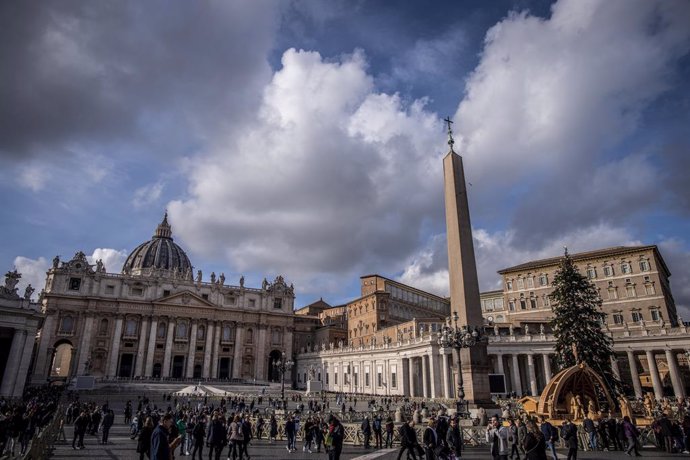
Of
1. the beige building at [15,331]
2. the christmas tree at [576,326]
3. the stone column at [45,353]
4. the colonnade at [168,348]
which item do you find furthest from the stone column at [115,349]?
the christmas tree at [576,326]

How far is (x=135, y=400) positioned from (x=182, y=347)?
84.5 feet

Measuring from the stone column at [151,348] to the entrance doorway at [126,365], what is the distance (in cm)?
225

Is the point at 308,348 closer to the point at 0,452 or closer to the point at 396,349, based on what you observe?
the point at 396,349

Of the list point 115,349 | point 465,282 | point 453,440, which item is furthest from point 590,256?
point 115,349

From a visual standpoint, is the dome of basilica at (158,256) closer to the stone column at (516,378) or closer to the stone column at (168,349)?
the stone column at (168,349)

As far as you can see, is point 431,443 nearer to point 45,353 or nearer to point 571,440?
point 571,440

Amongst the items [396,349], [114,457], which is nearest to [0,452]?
[114,457]

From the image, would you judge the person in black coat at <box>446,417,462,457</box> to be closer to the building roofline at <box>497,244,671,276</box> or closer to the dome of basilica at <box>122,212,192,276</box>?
the building roofline at <box>497,244,671,276</box>

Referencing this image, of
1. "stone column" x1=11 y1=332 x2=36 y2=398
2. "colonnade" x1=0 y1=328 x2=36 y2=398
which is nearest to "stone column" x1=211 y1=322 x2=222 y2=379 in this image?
"stone column" x1=11 y1=332 x2=36 y2=398

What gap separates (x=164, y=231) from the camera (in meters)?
96.6

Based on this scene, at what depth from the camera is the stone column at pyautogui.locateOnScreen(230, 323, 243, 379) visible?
6906cm

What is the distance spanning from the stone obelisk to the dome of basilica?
7369cm

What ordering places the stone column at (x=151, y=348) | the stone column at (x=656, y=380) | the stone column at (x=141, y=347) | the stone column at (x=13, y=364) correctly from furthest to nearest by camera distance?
the stone column at (x=151, y=348)
the stone column at (x=141, y=347)
the stone column at (x=656, y=380)
the stone column at (x=13, y=364)

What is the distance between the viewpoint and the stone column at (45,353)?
55506 millimetres
